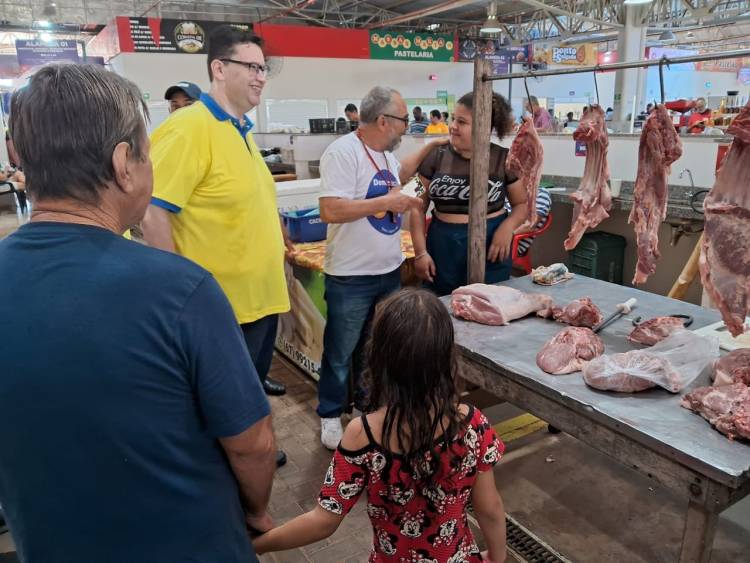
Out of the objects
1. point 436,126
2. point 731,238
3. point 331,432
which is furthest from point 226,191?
point 436,126

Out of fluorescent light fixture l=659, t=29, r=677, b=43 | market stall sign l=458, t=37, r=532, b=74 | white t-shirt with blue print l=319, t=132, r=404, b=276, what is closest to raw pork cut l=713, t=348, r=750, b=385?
white t-shirt with blue print l=319, t=132, r=404, b=276

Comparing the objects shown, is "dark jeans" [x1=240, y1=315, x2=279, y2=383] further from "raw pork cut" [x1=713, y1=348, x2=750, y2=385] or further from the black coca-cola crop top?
"raw pork cut" [x1=713, y1=348, x2=750, y2=385]

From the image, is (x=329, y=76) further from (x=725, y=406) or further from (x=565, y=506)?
(x=725, y=406)

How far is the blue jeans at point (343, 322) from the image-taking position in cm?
302

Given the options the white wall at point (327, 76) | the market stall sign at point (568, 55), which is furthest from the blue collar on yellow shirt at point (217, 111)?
the market stall sign at point (568, 55)

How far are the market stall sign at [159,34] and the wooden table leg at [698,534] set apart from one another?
1257cm

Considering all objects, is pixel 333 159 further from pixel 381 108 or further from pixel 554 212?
pixel 554 212

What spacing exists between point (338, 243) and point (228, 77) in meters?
0.98

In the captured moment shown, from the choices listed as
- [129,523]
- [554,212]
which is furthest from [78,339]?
[554,212]

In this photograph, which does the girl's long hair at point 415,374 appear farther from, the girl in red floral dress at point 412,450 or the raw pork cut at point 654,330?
the raw pork cut at point 654,330

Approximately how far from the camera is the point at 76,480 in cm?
99

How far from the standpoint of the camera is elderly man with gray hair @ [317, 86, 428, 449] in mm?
2846

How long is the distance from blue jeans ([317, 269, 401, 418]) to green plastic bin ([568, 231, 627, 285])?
2.96 metres

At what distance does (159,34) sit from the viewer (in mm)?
12516
